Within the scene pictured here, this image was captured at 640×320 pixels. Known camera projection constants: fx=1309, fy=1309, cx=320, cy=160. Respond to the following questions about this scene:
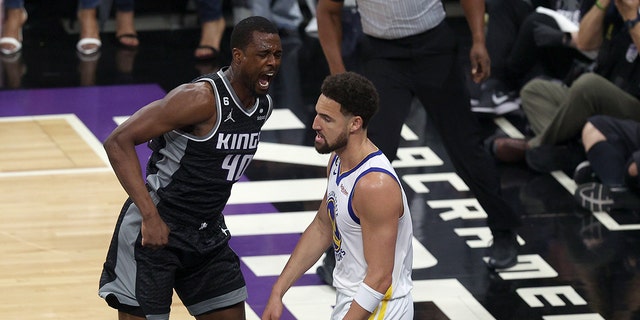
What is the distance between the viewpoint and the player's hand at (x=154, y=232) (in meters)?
4.43

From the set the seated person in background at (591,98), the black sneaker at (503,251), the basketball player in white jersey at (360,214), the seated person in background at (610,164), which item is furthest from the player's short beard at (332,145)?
the seated person in background at (591,98)

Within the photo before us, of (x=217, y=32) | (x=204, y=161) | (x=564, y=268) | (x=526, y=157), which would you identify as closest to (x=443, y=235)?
(x=564, y=268)

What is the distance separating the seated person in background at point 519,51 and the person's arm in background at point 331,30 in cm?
280

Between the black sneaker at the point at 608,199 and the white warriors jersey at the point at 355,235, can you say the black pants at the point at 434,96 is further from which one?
the white warriors jersey at the point at 355,235

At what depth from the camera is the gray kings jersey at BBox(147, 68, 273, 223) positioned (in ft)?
14.7

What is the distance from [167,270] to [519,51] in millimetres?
4638

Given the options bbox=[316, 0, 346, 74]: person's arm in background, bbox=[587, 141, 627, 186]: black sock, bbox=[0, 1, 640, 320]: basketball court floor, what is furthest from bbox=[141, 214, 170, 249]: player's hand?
bbox=[587, 141, 627, 186]: black sock

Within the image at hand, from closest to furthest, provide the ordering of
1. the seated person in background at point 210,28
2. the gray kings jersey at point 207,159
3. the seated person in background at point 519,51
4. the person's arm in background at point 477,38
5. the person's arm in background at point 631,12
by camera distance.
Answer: the gray kings jersey at point 207,159, the person's arm in background at point 477,38, the person's arm in background at point 631,12, the seated person in background at point 519,51, the seated person in background at point 210,28

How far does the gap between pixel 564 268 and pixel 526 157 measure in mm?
1522

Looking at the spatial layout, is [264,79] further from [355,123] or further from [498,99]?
[498,99]

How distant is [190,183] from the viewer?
4578mm

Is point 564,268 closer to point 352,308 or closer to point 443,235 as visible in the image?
point 443,235

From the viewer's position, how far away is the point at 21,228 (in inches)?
270

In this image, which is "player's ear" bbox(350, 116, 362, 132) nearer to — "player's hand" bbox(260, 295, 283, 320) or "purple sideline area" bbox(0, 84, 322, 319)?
"player's hand" bbox(260, 295, 283, 320)
